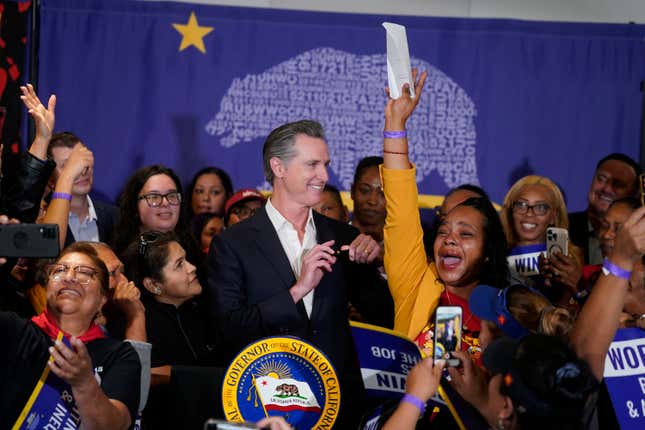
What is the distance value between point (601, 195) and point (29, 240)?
4028mm

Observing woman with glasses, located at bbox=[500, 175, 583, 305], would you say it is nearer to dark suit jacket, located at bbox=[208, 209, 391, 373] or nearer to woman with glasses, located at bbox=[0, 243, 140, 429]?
dark suit jacket, located at bbox=[208, 209, 391, 373]

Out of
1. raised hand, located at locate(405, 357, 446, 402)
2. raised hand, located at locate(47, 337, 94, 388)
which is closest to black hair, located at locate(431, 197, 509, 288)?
raised hand, located at locate(405, 357, 446, 402)

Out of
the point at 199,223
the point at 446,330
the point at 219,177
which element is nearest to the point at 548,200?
the point at 199,223

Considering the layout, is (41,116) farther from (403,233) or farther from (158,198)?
(403,233)

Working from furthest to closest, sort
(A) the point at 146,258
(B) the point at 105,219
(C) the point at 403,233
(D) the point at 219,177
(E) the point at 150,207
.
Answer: (D) the point at 219,177 → (B) the point at 105,219 → (E) the point at 150,207 → (A) the point at 146,258 → (C) the point at 403,233

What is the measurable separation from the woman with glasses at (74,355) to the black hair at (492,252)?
1.35m

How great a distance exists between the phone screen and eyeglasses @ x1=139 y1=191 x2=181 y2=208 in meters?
2.62

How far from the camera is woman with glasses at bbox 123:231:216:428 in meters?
3.97

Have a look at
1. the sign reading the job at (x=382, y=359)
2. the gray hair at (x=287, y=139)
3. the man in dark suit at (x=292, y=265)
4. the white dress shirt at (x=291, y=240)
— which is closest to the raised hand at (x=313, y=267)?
the man in dark suit at (x=292, y=265)

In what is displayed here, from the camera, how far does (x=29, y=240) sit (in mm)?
2270

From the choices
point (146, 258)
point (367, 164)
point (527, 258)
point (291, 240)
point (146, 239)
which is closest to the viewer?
point (291, 240)

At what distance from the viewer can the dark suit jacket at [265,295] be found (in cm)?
346

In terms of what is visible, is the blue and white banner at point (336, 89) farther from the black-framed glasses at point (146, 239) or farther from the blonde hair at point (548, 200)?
the black-framed glasses at point (146, 239)

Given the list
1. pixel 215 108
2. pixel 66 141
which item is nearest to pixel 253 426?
pixel 66 141
